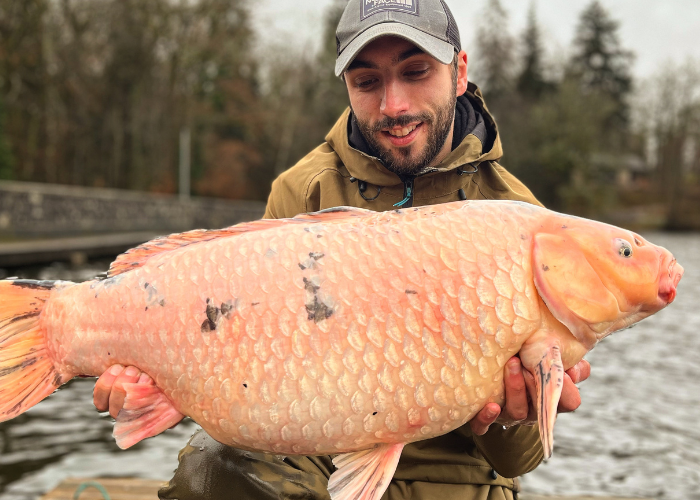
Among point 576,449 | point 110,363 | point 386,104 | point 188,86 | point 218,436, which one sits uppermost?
point 188,86

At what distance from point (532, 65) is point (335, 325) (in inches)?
1701

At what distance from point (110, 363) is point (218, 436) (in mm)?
375

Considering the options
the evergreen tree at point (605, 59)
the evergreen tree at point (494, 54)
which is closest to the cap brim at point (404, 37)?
the evergreen tree at point (494, 54)

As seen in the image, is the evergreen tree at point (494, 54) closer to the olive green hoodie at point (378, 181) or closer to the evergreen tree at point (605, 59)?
the evergreen tree at point (605, 59)

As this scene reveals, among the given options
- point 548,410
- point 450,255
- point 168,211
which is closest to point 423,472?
point 548,410

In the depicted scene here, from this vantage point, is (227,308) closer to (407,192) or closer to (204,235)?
(204,235)

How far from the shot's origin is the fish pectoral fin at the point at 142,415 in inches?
79.8

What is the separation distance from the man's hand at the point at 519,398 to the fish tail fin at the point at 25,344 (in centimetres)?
123

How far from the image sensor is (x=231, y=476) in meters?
2.46

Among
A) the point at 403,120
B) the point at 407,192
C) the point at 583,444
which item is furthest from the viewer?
the point at 583,444

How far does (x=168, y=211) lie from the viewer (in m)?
23.8

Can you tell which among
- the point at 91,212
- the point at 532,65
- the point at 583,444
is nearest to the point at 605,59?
the point at 532,65

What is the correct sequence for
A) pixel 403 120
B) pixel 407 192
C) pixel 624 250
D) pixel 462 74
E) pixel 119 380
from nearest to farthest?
pixel 624 250
pixel 119 380
pixel 403 120
pixel 407 192
pixel 462 74

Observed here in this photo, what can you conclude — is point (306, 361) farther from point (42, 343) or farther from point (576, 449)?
point (576, 449)
